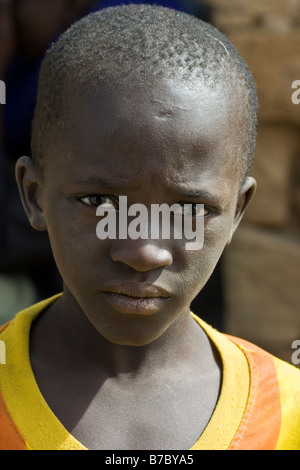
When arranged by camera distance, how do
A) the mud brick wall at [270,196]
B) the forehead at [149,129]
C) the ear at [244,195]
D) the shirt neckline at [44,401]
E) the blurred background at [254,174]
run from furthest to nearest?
the mud brick wall at [270,196], the blurred background at [254,174], the ear at [244,195], the shirt neckline at [44,401], the forehead at [149,129]

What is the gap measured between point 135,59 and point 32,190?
0.31 meters

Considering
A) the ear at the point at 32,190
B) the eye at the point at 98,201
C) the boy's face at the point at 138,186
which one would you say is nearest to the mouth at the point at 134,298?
the boy's face at the point at 138,186

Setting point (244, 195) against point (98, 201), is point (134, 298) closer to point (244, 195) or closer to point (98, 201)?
point (98, 201)

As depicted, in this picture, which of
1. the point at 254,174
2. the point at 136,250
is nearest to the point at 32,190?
the point at 136,250

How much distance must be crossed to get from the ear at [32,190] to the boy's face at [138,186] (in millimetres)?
61

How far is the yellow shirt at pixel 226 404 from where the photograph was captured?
1.25 metres

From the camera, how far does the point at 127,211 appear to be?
1.16m

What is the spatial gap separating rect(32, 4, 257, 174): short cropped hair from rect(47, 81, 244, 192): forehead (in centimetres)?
2

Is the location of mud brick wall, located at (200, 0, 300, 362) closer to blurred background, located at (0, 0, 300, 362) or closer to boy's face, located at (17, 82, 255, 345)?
blurred background, located at (0, 0, 300, 362)

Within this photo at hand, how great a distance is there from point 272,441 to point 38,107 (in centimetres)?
70

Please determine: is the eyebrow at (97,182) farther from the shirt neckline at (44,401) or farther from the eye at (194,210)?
the shirt neckline at (44,401)

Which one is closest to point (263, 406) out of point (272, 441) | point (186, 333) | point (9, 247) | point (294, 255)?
point (272, 441)

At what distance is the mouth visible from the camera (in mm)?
1173
